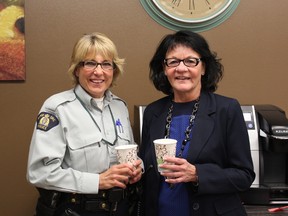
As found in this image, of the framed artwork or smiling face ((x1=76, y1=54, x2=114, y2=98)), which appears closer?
smiling face ((x1=76, y1=54, x2=114, y2=98))

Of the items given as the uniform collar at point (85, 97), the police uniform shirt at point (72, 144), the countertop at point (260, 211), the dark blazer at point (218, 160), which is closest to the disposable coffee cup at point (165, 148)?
the dark blazer at point (218, 160)

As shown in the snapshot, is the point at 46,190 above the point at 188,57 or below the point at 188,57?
below

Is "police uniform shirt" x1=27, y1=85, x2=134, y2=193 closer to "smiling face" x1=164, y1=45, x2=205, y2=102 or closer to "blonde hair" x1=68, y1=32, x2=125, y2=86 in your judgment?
"blonde hair" x1=68, y1=32, x2=125, y2=86

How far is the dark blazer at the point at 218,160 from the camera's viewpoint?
1.26m

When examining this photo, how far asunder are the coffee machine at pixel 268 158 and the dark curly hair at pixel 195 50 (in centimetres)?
34

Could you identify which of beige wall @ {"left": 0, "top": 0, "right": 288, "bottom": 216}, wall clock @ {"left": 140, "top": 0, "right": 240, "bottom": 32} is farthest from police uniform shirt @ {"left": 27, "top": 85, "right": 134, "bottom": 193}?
wall clock @ {"left": 140, "top": 0, "right": 240, "bottom": 32}

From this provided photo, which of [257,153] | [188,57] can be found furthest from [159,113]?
[257,153]

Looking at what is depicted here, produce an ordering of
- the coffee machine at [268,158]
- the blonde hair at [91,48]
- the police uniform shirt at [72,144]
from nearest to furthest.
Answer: the police uniform shirt at [72,144] < the blonde hair at [91,48] < the coffee machine at [268,158]

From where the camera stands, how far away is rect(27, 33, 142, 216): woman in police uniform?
129 centimetres

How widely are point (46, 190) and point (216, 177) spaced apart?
25.7 inches

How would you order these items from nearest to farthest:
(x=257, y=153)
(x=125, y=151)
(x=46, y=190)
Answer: (x=125, y=151) < (x=46, y=190) < (x=257, y=153)

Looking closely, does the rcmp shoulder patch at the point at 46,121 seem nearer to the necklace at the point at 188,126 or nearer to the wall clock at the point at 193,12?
the necklace at the point at 188,126

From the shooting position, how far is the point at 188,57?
1.36 meters

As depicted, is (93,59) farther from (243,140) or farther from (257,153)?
(257,153)
